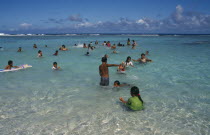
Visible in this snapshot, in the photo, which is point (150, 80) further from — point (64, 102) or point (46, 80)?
point (46, 80)

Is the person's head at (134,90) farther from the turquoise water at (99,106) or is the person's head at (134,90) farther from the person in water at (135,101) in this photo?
the turquoise water at (99,106)

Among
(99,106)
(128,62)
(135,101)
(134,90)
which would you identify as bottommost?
(99,106)

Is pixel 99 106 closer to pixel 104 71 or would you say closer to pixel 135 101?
pixel 135 101

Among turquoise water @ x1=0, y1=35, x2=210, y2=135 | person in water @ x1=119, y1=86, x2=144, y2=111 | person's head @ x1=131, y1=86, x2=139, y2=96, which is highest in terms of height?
person's head @ x1=131, y1=86, x2=139, y2=96

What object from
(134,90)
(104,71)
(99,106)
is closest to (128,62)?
(104,71)

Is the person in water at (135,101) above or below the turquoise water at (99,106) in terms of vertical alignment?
above

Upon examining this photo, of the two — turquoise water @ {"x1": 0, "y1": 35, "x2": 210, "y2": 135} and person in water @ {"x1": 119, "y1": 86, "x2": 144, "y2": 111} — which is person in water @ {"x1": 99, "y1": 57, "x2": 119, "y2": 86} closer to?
turquoise water @ {"x1": 0, "y1": 35, "x2": 210, "y2": 135}

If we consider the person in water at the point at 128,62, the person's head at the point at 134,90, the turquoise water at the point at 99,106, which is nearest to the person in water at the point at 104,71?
the turquoise water at the point at 99,106

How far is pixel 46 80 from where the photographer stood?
11.4 meters

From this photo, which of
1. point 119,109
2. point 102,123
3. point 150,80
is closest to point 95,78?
point 150,80

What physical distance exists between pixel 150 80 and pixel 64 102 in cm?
554

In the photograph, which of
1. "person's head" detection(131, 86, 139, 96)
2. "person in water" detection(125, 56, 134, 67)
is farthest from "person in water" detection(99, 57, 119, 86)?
"person in water" detection(125, 56, 134, 67)

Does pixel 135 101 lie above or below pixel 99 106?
above

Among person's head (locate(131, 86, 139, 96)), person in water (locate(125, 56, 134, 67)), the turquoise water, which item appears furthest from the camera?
person in water (locate(125, 56, 134, 67))
